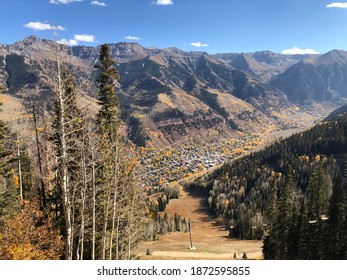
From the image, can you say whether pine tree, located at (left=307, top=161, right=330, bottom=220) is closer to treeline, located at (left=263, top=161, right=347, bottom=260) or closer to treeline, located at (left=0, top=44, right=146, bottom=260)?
treeline, located at (left=263, top=161, right=347, bottom=260)

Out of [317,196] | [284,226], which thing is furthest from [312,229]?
[317,196]

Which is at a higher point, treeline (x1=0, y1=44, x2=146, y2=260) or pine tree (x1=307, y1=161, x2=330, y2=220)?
treeline (x1=0, y1=44, x2=146, y2=260)

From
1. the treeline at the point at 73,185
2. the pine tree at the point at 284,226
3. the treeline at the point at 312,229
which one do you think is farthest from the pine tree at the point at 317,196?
the treeline at the point at 73,185

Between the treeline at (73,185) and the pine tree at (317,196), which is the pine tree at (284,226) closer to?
the pine tree at (317,196)

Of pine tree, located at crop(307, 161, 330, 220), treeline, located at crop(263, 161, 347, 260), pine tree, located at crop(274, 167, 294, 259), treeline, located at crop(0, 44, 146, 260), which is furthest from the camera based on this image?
pine tree, located at crop(307, 161, 330, 220)

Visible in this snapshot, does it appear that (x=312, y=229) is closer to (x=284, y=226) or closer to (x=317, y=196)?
(x=284, y=226)

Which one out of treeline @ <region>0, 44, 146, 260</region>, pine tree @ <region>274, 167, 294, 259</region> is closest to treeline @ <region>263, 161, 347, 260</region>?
pine tree @ <region>274, 167, 294, 259</region>
